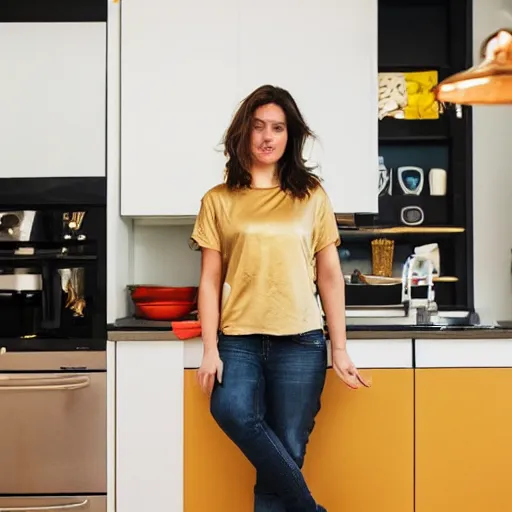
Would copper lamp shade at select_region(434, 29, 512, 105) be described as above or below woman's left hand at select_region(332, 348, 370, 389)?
above

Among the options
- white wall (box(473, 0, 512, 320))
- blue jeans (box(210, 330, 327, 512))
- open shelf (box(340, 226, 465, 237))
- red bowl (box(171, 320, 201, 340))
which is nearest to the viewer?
blue jeans (box(210, 330, 327, 512))

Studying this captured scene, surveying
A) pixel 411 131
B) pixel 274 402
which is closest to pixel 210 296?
pixel 274 402

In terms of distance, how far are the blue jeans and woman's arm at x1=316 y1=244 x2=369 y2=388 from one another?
56 millimetres

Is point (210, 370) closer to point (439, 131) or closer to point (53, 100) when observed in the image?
point (53, 100)

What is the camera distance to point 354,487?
8.13ft

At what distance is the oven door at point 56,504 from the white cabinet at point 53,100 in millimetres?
1090

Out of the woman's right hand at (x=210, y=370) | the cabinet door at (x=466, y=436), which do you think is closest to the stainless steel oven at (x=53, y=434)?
the woman's right hand at (x=210, y=370)

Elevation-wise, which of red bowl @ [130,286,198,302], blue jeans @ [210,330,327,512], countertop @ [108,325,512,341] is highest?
red bowl @ [130,286,198,302]

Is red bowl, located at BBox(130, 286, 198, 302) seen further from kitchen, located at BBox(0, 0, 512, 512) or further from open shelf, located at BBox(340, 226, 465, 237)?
open shelf, located at BBox(340, 226, 465, 237)

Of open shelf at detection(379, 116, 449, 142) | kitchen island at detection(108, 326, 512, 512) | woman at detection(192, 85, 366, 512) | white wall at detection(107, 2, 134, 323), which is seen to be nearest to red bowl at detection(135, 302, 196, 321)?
white wall at detection(107, 2, 134, 323)

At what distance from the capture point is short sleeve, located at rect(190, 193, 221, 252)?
226 centimetres

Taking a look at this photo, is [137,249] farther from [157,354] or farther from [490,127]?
[490,127]

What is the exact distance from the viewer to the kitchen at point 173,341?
246cm

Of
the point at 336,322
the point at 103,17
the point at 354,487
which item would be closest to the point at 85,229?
the point at 103,17
